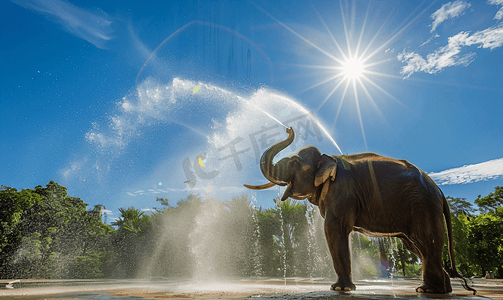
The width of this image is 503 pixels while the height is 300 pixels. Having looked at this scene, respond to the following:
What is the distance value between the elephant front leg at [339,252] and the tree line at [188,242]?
19.5m

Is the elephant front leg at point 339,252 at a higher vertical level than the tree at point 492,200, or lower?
lower

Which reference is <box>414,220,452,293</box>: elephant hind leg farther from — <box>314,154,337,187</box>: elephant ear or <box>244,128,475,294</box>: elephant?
<box>314,154,337,187</box>: elephant ear

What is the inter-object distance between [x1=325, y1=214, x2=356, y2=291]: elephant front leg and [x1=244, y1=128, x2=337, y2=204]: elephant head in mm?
682

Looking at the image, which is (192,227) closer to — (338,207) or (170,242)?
(170,242)

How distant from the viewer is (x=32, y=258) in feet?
81.9

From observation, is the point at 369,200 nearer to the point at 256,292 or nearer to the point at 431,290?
the point at 431,290

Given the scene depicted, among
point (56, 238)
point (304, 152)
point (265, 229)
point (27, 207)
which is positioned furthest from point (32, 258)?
point (304, 152)

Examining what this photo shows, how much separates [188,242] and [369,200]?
23.5 meters

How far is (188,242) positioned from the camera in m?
26.0

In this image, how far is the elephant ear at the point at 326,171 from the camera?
5152mm

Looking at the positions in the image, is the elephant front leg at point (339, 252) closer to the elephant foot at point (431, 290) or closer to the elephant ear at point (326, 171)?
the elephant ear at point (326, 171)

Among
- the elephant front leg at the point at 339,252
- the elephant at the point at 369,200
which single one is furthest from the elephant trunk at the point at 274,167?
the elephant front leg at the point at 339,252

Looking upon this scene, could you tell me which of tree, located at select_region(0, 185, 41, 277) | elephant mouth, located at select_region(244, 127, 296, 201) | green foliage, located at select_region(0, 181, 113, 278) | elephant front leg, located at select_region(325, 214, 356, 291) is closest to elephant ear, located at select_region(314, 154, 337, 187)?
elephant mouth, located at select_region(244, 127, 296, 201)

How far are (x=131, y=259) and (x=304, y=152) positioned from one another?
26882 mm
